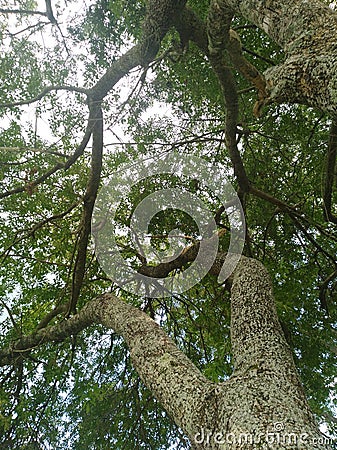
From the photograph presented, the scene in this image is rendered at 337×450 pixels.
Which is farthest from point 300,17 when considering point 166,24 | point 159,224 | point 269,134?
point 159,224

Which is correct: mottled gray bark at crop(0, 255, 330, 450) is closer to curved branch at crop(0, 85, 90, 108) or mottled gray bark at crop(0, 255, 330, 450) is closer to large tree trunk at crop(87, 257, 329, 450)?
large tree trunk at crop(87, 257, 329, 450)

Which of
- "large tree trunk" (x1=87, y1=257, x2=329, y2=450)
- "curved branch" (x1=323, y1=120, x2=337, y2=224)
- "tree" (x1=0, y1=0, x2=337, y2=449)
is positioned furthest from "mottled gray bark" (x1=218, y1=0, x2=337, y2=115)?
"curved branch" (x1=323, y1=120, x2=337, y2=224)

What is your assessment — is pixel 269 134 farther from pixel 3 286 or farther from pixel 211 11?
pixel 3 286

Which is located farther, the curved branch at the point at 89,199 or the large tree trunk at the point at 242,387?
the curved branch at the point at 89,199

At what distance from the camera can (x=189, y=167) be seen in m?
5.72

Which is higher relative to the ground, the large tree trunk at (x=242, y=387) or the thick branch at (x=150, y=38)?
the thick branch at (x=150, y=38)

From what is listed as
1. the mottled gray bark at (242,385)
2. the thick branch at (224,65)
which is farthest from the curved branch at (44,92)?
the mottled gray bark at (242,385)

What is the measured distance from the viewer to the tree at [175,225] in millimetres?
1887

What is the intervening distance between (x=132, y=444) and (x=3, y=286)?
127 inches

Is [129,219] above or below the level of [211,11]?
above

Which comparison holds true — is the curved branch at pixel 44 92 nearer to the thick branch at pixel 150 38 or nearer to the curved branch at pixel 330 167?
the thick branch at pixel 150 38

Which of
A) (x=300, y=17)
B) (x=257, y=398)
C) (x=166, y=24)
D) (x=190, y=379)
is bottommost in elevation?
(x=257, y=398)

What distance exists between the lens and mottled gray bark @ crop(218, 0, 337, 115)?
55.5 inches

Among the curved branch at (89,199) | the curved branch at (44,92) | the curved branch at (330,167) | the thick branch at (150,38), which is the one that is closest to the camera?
the thick branch at (150,38)
